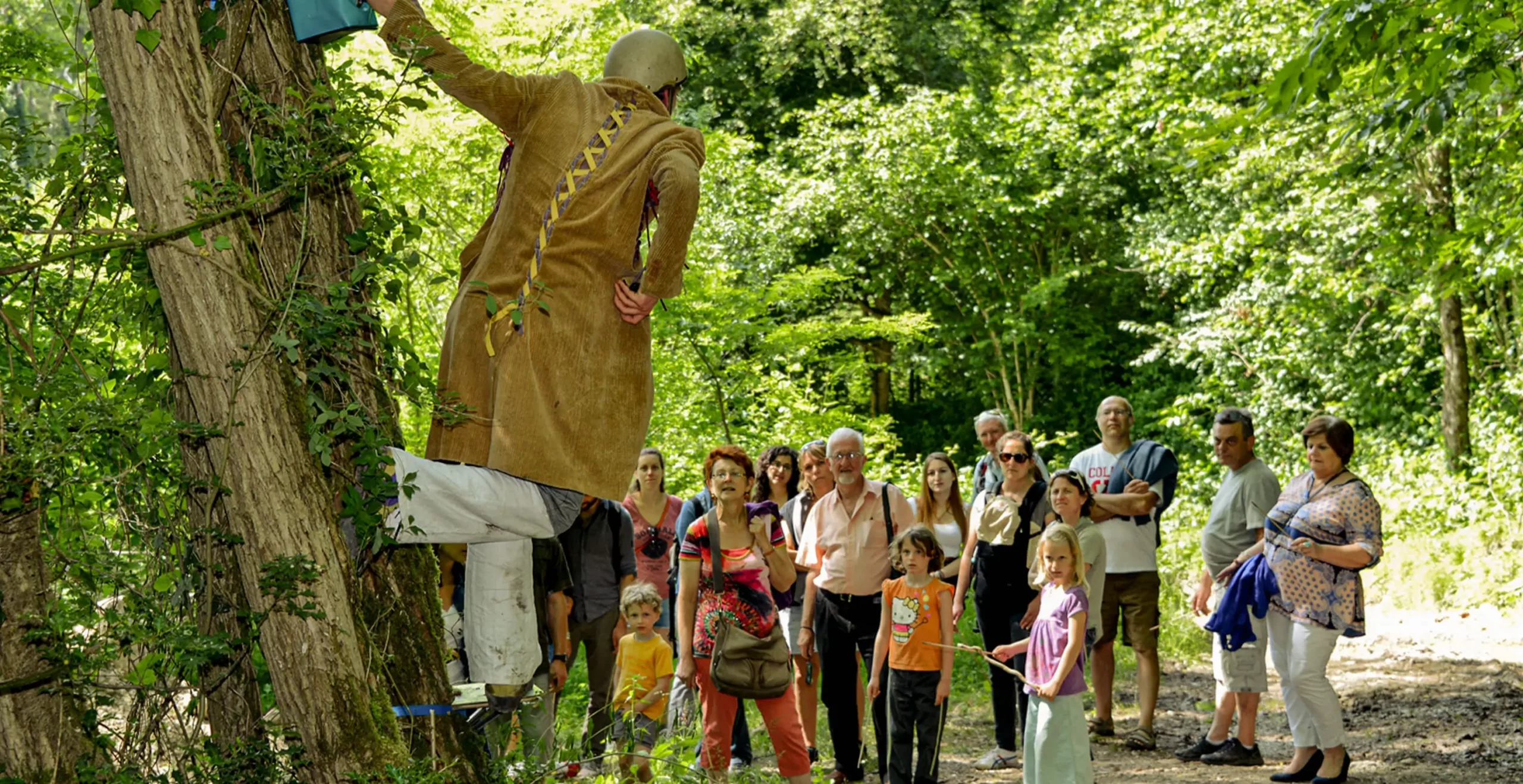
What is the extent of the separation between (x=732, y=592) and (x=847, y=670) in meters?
1.22

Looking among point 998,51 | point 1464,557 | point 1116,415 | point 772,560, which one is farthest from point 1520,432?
point 998,51

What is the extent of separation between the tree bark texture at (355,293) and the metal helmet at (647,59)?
2.53 feet

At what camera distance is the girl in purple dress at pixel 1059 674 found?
5.87 m

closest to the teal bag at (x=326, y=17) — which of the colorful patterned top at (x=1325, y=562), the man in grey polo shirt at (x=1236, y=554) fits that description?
the colorful patterned top at (x=1325, y=562)

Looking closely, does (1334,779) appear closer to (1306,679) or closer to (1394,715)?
(1306,679)

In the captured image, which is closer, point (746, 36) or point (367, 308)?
point (367, 308)

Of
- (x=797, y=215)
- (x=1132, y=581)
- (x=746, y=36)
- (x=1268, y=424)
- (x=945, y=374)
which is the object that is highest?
(x=746, y=36)

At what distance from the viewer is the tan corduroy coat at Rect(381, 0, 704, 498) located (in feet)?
11.1

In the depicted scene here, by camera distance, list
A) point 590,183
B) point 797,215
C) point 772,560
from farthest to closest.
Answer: point 797,215 < point 772,560 < point 590,183

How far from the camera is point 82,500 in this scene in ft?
10.9

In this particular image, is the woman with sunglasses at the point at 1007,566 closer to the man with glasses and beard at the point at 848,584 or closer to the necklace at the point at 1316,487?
the man with glasses and beard at the point at 848,584

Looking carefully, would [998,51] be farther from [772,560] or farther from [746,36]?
[772,560]

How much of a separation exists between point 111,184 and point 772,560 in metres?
3.69

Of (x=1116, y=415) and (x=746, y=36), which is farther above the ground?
(x=746, y=36)
